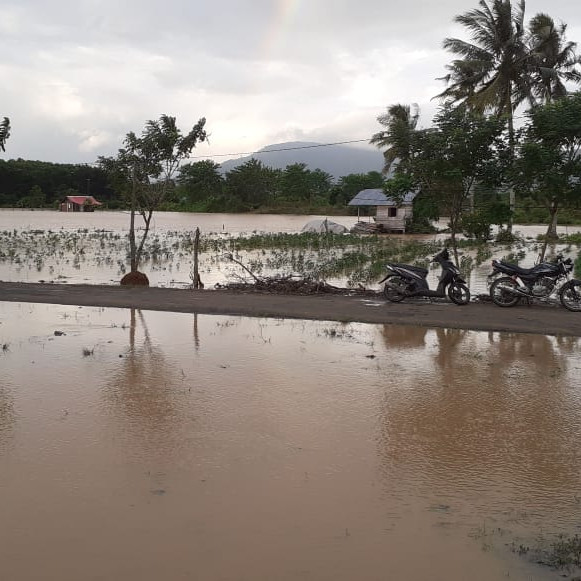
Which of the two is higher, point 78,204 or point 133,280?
Answer: point 78,204

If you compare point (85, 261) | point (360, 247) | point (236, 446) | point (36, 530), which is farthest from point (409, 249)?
point (36, 530)

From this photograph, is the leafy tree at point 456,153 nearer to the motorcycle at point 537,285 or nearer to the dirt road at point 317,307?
the motorcycle at point 537,285

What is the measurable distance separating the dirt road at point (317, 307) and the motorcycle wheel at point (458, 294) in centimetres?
15

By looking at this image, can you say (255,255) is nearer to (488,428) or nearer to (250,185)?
(488,428)

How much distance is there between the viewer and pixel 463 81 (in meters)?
26.8

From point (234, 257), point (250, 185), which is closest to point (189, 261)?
point (234, 257)

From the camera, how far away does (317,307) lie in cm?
1115

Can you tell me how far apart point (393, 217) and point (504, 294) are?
29.5 m

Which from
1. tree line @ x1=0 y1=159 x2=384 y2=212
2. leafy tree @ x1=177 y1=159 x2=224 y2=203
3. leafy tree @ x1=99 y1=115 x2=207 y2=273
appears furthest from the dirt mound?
leafy tree @ x1=177 y1=159 x2=224 y2=203

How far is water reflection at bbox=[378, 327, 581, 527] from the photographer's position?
4234 millimetres

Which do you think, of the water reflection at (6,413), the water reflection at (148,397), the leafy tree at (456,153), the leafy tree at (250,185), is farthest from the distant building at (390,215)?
the water reflection at (6,413)

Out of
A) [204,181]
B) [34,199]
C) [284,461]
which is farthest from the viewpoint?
[34,199]

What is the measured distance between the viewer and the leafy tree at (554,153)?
1220 centimetres

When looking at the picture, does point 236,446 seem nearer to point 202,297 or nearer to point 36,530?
point 36,530
